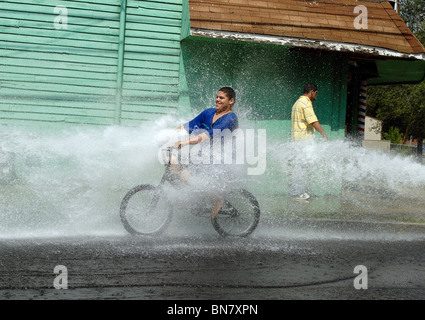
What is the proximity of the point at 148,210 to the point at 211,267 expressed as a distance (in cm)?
182

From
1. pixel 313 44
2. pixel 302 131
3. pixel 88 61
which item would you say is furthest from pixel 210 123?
pixel 88 61

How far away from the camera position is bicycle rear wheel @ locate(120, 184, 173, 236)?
693 cm

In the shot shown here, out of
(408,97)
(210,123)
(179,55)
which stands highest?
(408,97)

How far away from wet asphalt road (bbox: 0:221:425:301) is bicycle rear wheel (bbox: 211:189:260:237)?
141 millimetres

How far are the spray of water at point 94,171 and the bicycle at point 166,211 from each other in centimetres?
33

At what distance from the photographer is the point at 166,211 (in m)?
7.02

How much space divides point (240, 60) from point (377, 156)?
132 inches
